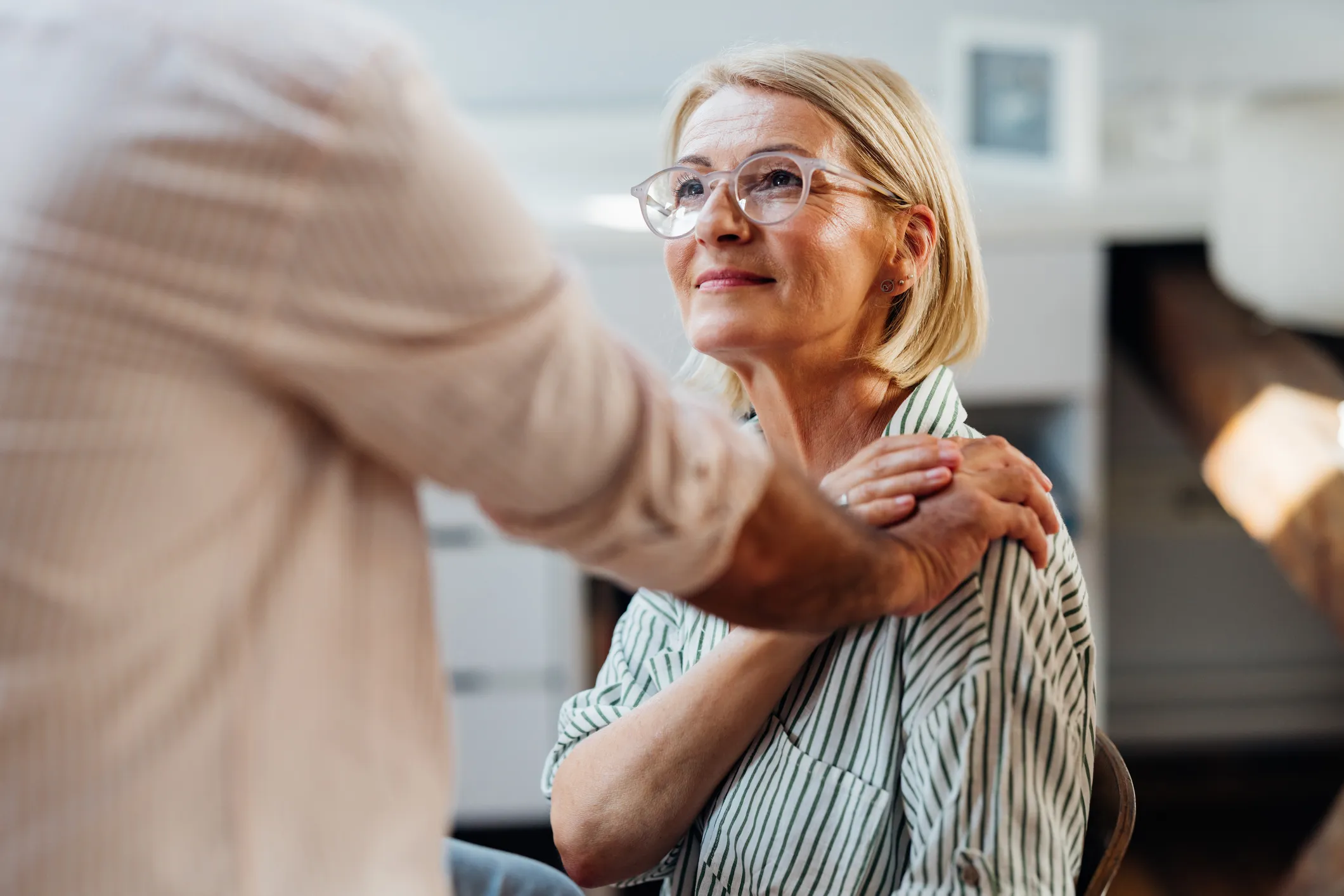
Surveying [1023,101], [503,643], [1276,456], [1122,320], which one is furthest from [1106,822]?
[1023,101]

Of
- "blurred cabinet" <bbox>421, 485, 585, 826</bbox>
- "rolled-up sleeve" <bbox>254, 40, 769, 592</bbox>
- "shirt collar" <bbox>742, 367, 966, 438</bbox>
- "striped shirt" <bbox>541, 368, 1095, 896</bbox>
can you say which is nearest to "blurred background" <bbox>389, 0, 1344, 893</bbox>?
"blurred cabinet" <bbox>421, 485, 585, 826</bbox>

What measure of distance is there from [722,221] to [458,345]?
0.49 meters

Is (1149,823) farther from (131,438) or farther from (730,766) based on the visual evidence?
(131,438)

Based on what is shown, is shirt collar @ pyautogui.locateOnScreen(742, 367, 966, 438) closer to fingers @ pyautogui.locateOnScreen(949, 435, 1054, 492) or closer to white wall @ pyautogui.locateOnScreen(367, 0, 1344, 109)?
fingers @ pyautogui.locateOnScreen(949, 435, 1054, 492)

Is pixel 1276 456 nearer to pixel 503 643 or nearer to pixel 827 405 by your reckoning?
pixel 827 405

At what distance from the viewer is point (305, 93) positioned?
69 cm

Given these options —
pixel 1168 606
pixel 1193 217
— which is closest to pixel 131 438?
pixel 1193 217

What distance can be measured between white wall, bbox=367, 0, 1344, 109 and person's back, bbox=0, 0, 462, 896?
7.65 ft

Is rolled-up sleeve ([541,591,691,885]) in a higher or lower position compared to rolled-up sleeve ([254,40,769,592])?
lower

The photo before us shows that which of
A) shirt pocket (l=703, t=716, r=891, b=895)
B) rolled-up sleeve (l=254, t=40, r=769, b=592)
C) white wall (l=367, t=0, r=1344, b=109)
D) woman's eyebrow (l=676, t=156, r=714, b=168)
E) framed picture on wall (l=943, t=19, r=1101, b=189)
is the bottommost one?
shirt pocket (l=703, t=716, r=891, b=895)

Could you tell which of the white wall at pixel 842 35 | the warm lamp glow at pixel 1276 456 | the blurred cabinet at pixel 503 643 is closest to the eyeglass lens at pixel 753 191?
the warm lamp glow at pixel 1276 456

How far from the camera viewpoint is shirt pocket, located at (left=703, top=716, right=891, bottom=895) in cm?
107

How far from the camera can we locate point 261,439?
76 centimetres

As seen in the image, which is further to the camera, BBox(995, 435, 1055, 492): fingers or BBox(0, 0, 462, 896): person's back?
BBox(995, 435, 1055, 492): fingers
